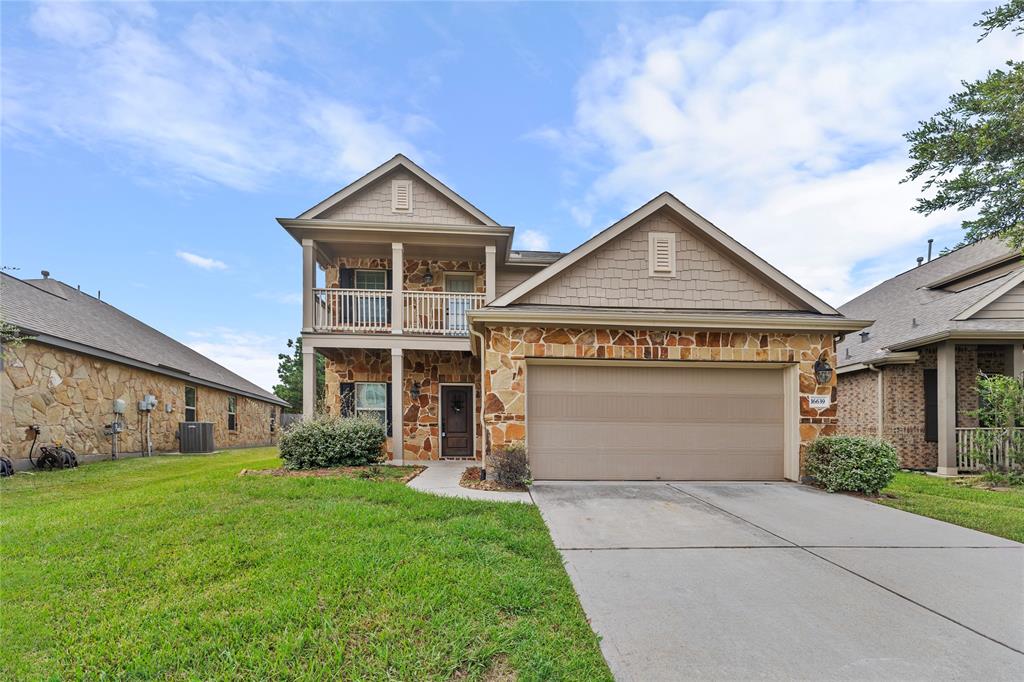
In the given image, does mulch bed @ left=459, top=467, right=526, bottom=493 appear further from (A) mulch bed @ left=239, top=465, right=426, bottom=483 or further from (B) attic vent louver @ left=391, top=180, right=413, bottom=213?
(B) attic vent louver @ left=391, top=180, right=413, bottom=213

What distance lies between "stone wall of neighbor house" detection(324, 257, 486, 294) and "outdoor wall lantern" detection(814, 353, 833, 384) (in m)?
7.87

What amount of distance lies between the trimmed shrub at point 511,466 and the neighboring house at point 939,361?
31.5ft

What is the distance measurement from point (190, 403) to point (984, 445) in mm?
22702

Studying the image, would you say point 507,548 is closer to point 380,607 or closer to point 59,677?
point 380,607

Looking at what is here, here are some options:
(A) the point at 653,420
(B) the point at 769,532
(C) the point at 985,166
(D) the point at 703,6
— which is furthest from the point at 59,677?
(D) the point at 703,6

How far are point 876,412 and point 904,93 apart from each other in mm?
7327

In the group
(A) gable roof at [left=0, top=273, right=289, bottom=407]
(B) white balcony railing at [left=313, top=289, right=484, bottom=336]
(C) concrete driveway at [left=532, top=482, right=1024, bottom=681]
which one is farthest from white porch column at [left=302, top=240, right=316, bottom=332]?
(C) concrete driveway at [left=532, top=482, right=1024, bottom=681]

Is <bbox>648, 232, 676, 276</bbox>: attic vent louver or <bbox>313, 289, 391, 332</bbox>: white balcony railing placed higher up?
<bbox>648, 232, 676, 276</bbox>: attic vent louver

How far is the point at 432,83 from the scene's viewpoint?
12.7m

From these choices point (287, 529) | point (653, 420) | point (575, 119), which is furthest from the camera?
point (575, 119)

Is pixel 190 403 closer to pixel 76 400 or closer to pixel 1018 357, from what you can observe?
pixel 76 400

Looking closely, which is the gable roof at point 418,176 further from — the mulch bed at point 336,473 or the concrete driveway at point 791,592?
the concrete driveway at point 791,592

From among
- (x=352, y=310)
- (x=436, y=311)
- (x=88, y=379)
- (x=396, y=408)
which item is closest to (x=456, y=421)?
(x=396, y=408)

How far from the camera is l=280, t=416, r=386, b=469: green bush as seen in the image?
9.32 metres
